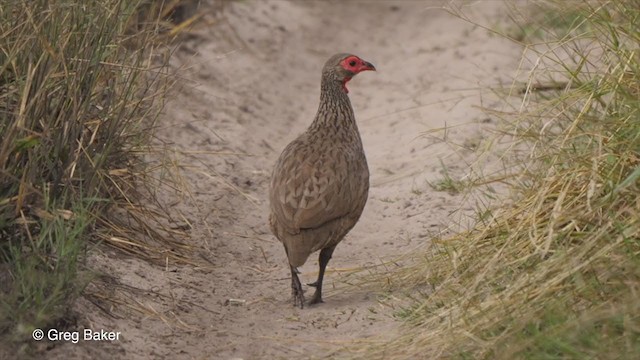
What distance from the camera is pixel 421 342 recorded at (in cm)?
504

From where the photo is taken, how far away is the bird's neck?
678 cm

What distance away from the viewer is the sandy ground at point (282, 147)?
18.8 ft

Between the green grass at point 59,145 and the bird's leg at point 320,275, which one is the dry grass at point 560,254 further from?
the green grass at point 59,145

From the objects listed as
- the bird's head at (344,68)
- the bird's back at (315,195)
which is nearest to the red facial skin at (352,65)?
the bird's head at (344,68)

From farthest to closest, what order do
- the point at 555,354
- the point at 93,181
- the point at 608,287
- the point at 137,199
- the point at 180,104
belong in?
the point at 180,104 → the point at 137,199 → the point at 93,181 → the point at 608,287 → the point at 555,354

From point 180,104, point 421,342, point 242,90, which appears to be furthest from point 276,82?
point 421,342

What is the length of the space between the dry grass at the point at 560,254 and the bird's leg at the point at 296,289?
47 centimetres

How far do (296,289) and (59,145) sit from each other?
4.87 feet

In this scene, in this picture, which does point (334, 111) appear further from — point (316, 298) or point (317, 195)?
point (316, 298)

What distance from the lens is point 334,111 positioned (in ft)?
22.4

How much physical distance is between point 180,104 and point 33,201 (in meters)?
3.55

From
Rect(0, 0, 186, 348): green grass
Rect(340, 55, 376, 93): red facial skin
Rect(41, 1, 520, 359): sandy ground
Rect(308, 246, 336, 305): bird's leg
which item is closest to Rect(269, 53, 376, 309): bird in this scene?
Rect(308, 246, 336, 305): bird's leg

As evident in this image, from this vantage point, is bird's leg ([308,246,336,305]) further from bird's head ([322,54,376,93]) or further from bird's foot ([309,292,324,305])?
bird's head ([322,54,376,93])

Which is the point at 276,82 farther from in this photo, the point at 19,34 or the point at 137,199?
the point at 19,34
